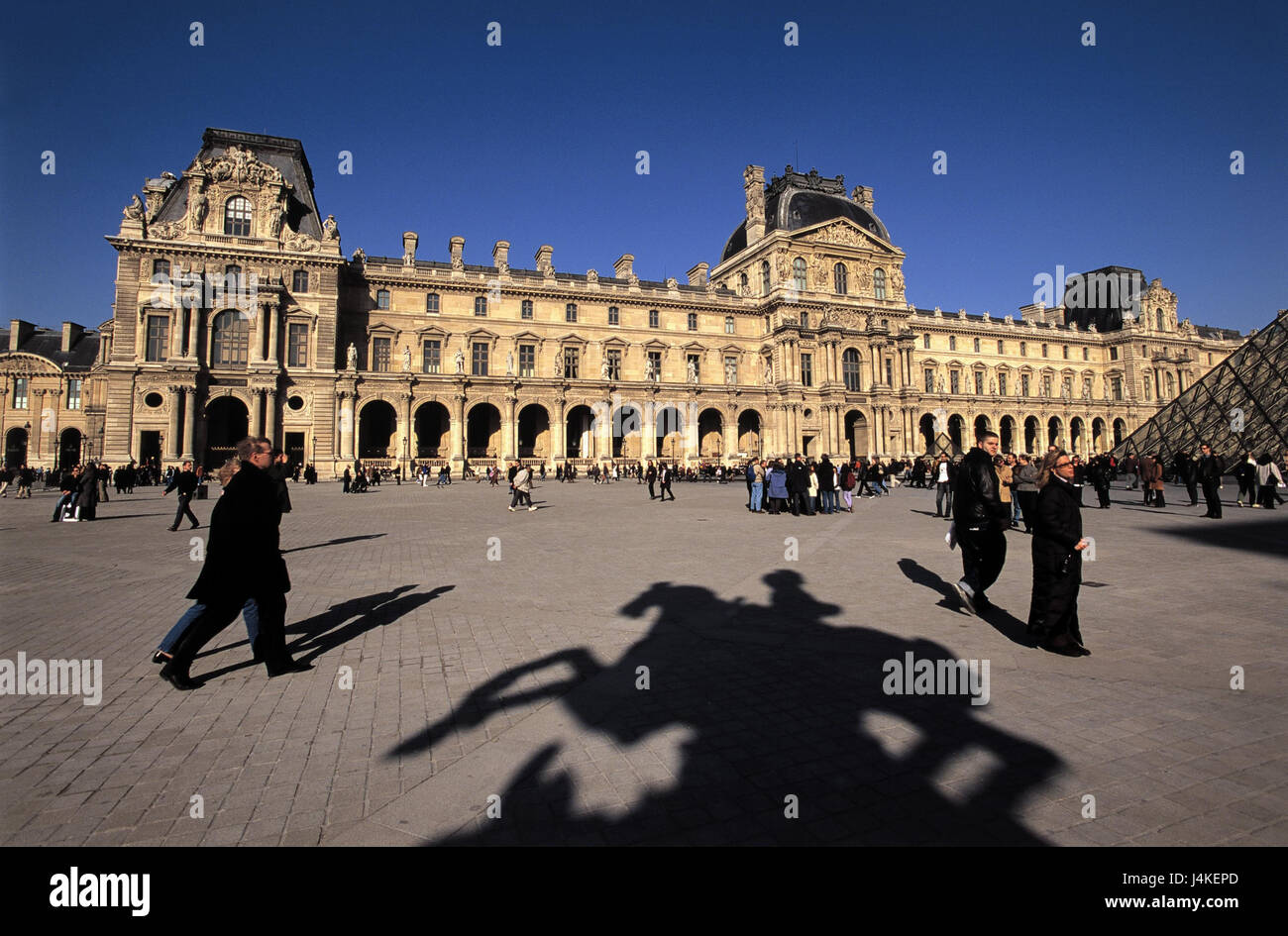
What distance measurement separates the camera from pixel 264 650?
5.14 meters

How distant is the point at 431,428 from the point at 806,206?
127ft

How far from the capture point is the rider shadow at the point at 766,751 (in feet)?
9.45

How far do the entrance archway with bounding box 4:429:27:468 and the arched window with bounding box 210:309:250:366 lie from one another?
33.0 metres

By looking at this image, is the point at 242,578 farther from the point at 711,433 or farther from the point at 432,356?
the point at 711,433

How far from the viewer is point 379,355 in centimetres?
4638

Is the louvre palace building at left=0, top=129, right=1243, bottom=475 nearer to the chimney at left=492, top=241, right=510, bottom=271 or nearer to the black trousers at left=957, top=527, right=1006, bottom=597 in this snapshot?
the chimney at left=492, top=241, right=510, bottom=271

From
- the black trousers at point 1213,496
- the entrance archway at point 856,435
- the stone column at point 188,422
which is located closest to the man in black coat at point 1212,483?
the black trousers at point 1213,496

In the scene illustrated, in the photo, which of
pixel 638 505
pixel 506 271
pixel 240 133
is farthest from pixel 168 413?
pixel 638 505

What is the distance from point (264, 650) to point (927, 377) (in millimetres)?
71709

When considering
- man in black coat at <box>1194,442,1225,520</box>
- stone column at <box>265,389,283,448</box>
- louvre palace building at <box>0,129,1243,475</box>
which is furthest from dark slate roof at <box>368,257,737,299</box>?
man in black coat at <box>1194,442,1225,520</box>

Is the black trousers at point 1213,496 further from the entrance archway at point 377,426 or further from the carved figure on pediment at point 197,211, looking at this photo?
the carved figure on pediment at point 197,211

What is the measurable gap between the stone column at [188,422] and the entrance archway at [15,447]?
3296 centimetres

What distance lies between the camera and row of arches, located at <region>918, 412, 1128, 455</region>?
6706 cm

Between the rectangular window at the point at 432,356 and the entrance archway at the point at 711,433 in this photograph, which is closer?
the rectangular window at the point at 432,356
